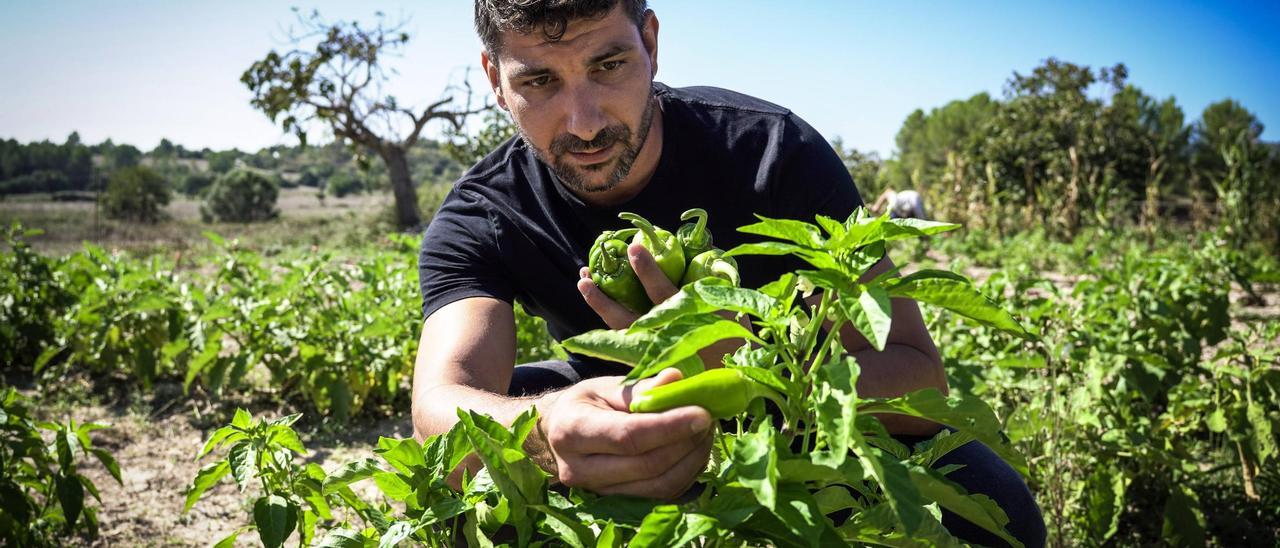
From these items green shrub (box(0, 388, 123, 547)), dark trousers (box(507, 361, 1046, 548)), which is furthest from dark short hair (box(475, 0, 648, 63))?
green shrub (box(0, 388, 123, 547))

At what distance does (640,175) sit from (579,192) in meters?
0.18

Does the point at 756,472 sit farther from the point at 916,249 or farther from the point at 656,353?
the point at 916,249

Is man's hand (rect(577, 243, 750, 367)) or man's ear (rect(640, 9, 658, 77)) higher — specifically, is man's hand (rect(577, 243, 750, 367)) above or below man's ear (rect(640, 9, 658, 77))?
below

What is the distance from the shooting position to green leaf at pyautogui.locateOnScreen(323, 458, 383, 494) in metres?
1.24

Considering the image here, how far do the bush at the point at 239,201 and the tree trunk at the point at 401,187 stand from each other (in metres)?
8.12

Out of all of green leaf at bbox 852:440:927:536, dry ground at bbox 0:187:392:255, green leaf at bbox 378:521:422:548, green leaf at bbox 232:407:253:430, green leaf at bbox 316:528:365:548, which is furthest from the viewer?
dry ground at bbox 0:187:392:255

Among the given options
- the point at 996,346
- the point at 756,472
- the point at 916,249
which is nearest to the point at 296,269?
the point at 996,346

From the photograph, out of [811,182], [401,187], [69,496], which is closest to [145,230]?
[401,187]

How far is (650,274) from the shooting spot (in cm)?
130

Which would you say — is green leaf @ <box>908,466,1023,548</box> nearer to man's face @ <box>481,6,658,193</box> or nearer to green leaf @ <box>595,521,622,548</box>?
green leaf @ <box>595,521,622,548</box>

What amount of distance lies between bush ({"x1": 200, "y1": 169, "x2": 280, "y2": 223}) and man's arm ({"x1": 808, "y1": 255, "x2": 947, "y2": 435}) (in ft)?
88.9

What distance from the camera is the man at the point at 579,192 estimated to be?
1.90m

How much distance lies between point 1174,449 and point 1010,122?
839 inches

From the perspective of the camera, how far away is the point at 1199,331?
354 cm
